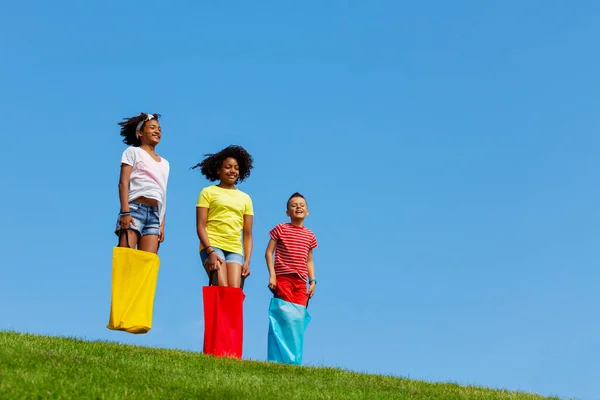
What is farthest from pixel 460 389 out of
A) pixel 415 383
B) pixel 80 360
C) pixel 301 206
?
pixel 80 360

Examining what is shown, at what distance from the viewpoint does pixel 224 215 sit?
13133 millimetres

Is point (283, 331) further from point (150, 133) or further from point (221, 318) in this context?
point (150, 133)

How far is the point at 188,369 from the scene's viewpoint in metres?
11.0

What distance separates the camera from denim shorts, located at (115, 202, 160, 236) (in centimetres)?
1266

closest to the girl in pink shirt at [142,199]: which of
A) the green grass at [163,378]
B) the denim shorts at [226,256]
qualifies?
the denim shorts at [226,256]

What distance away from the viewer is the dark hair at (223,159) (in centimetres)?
1395

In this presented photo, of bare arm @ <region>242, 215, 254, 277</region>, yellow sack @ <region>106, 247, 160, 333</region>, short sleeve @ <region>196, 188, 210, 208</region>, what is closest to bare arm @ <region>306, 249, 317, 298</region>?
bare arm @ <region>242, 215, 254, 277</region>

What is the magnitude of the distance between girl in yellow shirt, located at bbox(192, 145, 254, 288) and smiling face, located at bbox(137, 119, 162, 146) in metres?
1.08

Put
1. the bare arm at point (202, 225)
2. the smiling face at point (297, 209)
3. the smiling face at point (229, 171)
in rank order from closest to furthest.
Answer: the bare arm at point (202, 225) < the smiling face at point (229, 171) < the smiling face at point (297, 209)

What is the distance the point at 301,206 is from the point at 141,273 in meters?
3.20

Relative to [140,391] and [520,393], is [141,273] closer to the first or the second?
[140,391]

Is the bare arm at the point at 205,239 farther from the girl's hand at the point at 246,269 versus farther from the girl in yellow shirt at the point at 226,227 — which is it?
the girl's hand at the point at 246,269

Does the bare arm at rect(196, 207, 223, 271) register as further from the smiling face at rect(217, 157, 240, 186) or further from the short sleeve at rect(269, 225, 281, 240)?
the short sleeve at rect(269, 225, 281, 240)

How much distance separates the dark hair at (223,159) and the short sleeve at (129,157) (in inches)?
60.0
